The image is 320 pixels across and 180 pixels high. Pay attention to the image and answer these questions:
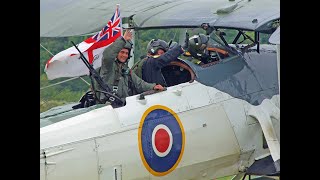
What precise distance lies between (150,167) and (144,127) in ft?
0.97

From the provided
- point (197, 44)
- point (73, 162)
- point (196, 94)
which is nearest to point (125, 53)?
point (196, 94)

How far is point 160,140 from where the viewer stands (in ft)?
17.6

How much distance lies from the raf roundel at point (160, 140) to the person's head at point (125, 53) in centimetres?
46

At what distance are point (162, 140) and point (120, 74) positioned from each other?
615 mm

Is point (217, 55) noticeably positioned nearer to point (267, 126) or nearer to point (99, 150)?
point (267, 126)

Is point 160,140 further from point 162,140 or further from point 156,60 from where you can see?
point 156,60

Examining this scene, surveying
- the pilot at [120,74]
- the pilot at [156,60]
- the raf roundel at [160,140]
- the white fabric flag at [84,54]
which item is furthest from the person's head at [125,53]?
the raf roundel at [160,140]

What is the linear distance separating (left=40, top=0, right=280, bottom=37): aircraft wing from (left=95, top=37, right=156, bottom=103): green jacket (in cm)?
69

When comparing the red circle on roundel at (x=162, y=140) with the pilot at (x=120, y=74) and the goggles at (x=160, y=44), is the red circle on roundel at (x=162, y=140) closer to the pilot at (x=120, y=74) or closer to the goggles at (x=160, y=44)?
the pilot at (x=120, y=74)

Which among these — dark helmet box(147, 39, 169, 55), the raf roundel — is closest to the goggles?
dark helmet box(147, 39, 169, 55)

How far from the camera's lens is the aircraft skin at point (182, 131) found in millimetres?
4969

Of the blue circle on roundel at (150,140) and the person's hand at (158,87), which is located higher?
the person's hand at (158,87)

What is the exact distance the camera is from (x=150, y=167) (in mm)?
5297
